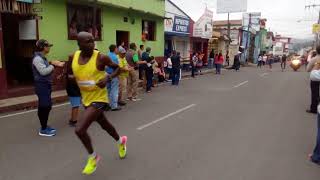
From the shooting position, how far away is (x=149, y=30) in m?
20.7

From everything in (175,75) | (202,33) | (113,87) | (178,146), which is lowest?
(178,146)

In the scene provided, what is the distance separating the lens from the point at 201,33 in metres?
28.1

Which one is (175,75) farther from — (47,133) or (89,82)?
(89,82)

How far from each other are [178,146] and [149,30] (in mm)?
15377

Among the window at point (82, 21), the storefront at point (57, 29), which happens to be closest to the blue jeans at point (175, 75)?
the storefront at point (57, 29)

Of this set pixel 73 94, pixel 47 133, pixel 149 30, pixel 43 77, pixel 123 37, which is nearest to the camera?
pixel 43 77

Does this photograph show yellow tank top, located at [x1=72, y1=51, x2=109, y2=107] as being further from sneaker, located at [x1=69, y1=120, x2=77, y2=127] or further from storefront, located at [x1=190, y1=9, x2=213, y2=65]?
storefront, located at [x1=190, y1=9, x2=213, y2=65]

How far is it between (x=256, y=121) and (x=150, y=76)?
6.16 m

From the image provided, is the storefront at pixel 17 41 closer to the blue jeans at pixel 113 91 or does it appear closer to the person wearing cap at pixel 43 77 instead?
the blue jeans at pixel 113 91

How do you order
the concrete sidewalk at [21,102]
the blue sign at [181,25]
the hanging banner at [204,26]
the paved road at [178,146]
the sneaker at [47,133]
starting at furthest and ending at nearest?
the hanging banner at [204,26]
the blue sign at [181,25]
the concrete sidewalk at [21,102]
the sneaker at [47,133]
the paved road at [178,146]

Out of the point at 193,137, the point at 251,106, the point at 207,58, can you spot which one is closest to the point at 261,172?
the point at 193,137

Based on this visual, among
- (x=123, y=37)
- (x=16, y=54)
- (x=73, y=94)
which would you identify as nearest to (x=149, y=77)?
(x=123, y=37)

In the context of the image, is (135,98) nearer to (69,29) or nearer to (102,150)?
(69,29)

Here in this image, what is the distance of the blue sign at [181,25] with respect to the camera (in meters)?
24.1
